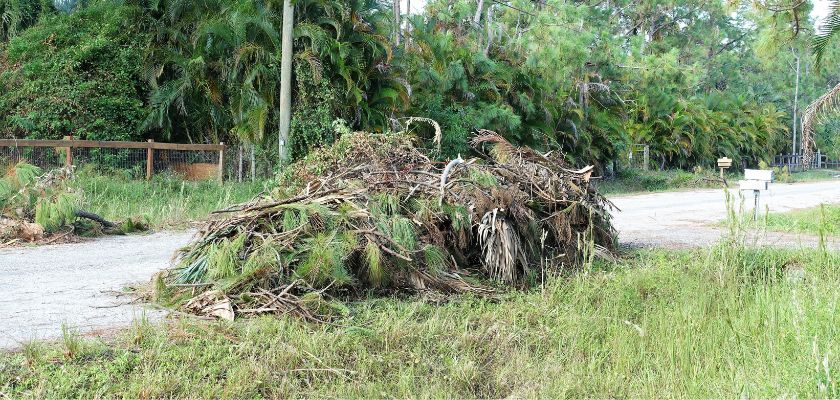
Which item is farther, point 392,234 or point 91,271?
point 91,271

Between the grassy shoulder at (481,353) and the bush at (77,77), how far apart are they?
53.6ft

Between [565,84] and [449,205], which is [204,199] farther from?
[565,84]

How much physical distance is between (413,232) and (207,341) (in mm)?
2497

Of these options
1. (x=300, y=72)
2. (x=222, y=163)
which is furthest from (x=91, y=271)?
(x=300, y=72)

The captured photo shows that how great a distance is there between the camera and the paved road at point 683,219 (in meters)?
11.8

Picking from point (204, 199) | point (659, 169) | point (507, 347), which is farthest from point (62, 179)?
point (659, 169)

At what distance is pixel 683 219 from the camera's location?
15.8m

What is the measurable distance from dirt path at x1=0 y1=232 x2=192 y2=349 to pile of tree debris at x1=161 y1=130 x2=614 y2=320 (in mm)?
618

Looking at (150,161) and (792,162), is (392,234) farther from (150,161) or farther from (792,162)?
(792,162)

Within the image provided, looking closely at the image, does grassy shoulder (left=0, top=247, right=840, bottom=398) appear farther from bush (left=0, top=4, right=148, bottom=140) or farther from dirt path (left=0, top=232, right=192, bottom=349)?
bush (left=0, top=4, right=148, bottom=140)

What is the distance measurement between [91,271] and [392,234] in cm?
351

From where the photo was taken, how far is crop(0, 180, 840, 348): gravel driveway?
19.9ft

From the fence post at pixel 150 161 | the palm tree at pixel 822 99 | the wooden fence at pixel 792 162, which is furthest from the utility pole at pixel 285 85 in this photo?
the wooden fence at pixel 792 162

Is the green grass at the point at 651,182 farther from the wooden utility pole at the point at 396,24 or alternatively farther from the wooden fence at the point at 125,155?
the wooden fence at the point at 125,155
